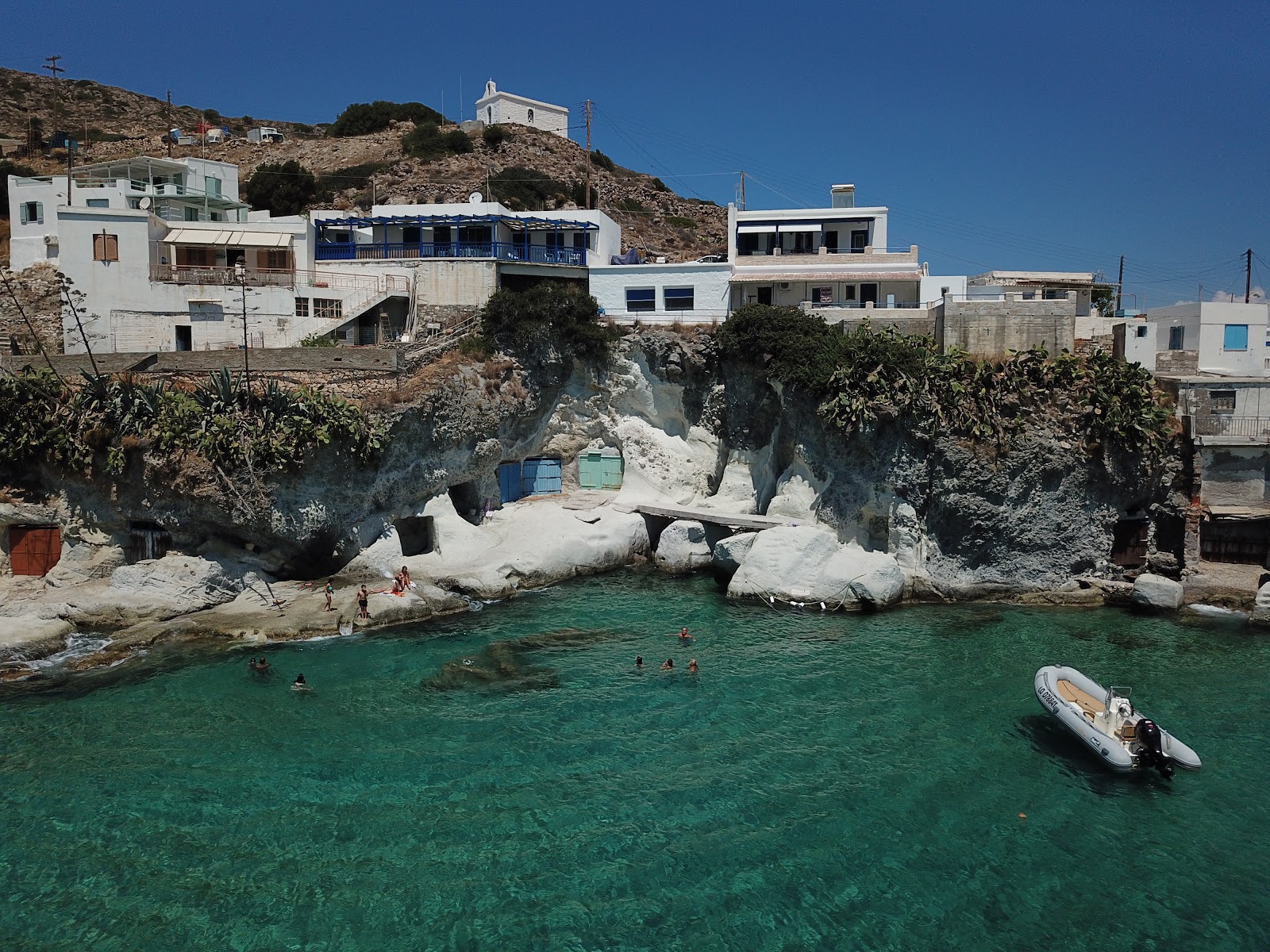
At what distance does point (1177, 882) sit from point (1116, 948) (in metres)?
2.68

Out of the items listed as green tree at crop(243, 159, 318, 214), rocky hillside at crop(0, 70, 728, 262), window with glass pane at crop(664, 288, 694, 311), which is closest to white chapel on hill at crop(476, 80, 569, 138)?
rocky hillside at crop(0, 70, 728, 262)

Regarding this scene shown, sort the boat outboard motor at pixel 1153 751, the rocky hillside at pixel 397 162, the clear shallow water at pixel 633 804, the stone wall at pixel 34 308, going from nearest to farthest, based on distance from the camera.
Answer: the clear shallow water at pixel 633 804 < the boat outboard motor at pixel 1153 751 < the stone wall at pixel 34 308 < the rocky hillside at pixel 397 162

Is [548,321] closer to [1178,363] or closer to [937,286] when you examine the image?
[937,286]

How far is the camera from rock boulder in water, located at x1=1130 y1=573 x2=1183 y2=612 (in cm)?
3120

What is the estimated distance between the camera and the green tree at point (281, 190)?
200 ft

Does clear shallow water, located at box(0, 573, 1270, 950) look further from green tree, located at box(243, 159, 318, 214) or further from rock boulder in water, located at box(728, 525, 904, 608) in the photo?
green tree, located at box(243, 159, 318, 214)

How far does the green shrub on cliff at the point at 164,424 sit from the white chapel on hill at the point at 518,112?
54757 millimetres

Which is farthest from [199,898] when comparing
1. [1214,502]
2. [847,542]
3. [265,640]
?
[1214,502]

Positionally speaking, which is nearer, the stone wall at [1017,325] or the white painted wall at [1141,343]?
the white painted wall at [1141,343]

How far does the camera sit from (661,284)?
143ft

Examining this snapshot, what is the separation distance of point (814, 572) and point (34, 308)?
37.4 meters

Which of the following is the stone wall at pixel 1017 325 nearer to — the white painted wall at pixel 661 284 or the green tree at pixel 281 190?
the white painted wall at pixel 661 284

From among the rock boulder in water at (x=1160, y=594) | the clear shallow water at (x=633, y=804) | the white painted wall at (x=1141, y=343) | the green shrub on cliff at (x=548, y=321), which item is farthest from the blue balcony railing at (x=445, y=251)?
the rock boulder in water at (x=1160, y=594)

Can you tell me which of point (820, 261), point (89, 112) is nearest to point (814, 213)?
point (820, 261)
